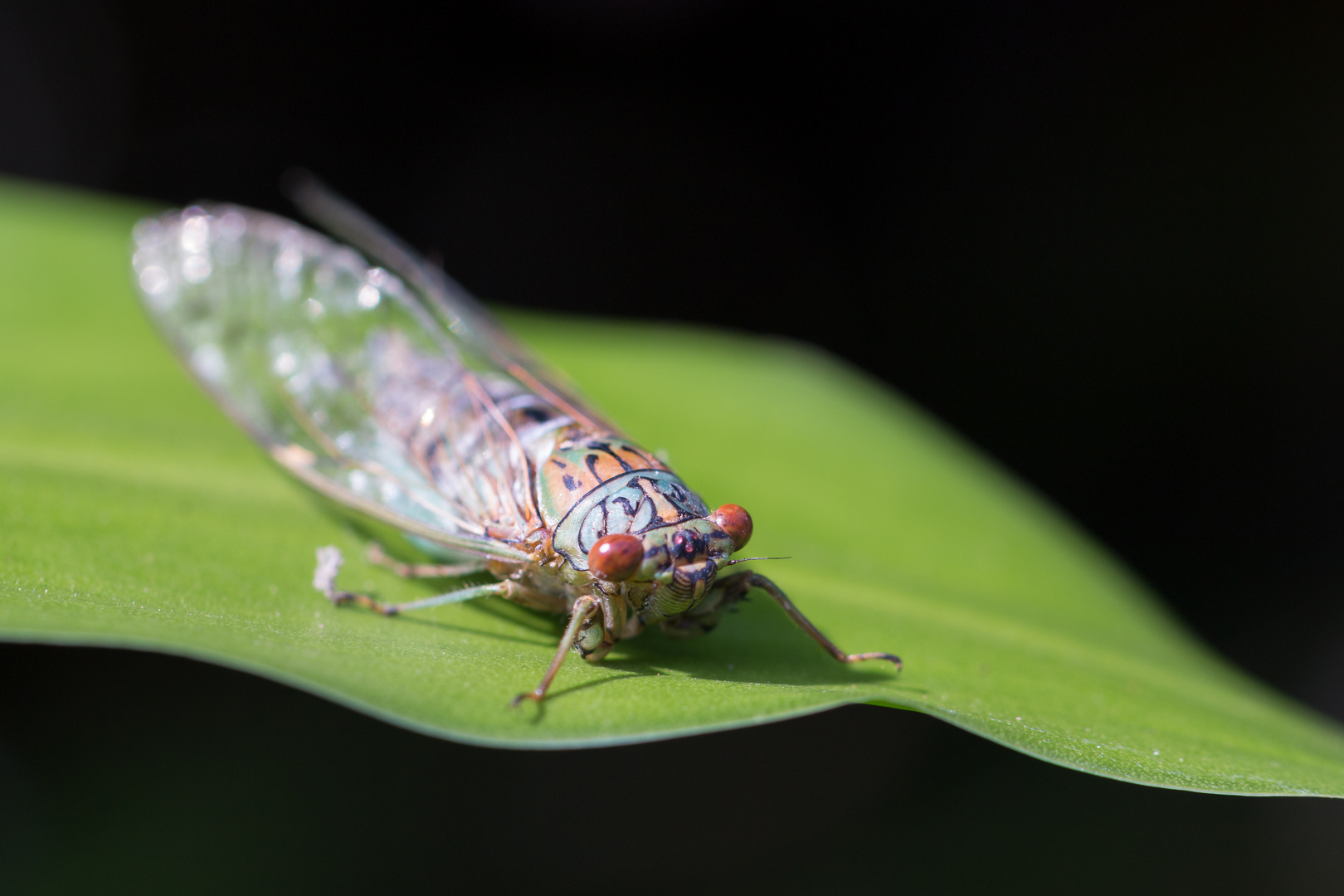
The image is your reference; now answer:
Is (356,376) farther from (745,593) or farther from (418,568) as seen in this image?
(745,593)

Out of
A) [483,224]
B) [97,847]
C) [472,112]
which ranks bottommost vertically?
[97,847]

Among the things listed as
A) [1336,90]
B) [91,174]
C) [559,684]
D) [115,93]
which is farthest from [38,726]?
[1336,90]

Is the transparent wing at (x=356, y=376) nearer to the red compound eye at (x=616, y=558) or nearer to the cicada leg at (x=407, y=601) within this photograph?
the cicada leg at (x=407, y=601)

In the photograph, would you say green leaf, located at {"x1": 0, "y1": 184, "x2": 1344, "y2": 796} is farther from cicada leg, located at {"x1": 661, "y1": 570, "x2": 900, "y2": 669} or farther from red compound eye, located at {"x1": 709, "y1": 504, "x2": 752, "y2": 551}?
red compound eye, located at {"x1": 709, "y1": 504, "x2": 752, "y2": 551}

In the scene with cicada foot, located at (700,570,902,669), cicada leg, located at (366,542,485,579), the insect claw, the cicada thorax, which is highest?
the cicada thorax

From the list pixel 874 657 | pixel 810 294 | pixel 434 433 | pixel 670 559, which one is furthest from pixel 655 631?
pixel 810 294

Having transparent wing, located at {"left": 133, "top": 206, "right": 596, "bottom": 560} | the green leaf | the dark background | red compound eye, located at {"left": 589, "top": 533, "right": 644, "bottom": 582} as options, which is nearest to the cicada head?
red compound eye, located at {"left": 589, "top": 533, "right": 644, "bottom": 582}

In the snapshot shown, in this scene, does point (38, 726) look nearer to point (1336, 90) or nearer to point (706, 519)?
point (706, 519)
